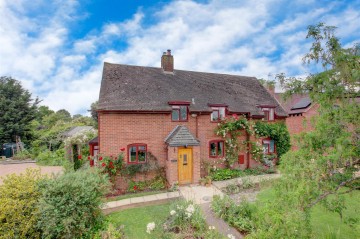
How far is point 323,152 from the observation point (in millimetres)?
4059

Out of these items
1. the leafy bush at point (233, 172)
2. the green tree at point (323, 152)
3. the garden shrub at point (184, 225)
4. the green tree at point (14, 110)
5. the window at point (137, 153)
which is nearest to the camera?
the green tree at point (323, 152)

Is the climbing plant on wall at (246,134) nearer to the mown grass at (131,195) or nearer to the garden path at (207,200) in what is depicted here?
the garden path at (207,200)

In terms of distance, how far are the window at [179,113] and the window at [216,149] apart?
2.90 m

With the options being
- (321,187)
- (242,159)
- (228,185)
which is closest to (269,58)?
(242,159)

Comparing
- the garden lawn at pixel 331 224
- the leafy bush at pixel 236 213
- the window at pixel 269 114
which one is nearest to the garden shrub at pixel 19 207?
the leafy bush at pixel 236 213

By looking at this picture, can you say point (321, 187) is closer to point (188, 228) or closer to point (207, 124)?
point (188, 228)

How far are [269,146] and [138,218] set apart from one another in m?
12.3

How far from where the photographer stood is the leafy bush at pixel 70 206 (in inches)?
266

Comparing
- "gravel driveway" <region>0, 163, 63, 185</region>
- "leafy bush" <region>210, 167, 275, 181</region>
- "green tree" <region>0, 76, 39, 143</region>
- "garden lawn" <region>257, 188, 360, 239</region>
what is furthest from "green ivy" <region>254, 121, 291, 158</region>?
"green tree" <region>0, 76, 39, 143</region>

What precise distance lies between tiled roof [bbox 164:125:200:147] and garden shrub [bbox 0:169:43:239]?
7.27 meters

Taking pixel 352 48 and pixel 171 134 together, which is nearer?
pixel 352 48

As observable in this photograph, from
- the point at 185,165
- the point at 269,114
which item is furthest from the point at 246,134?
the point at 185,165

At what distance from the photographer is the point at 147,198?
1082 cm

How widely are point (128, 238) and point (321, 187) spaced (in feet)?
21.5
